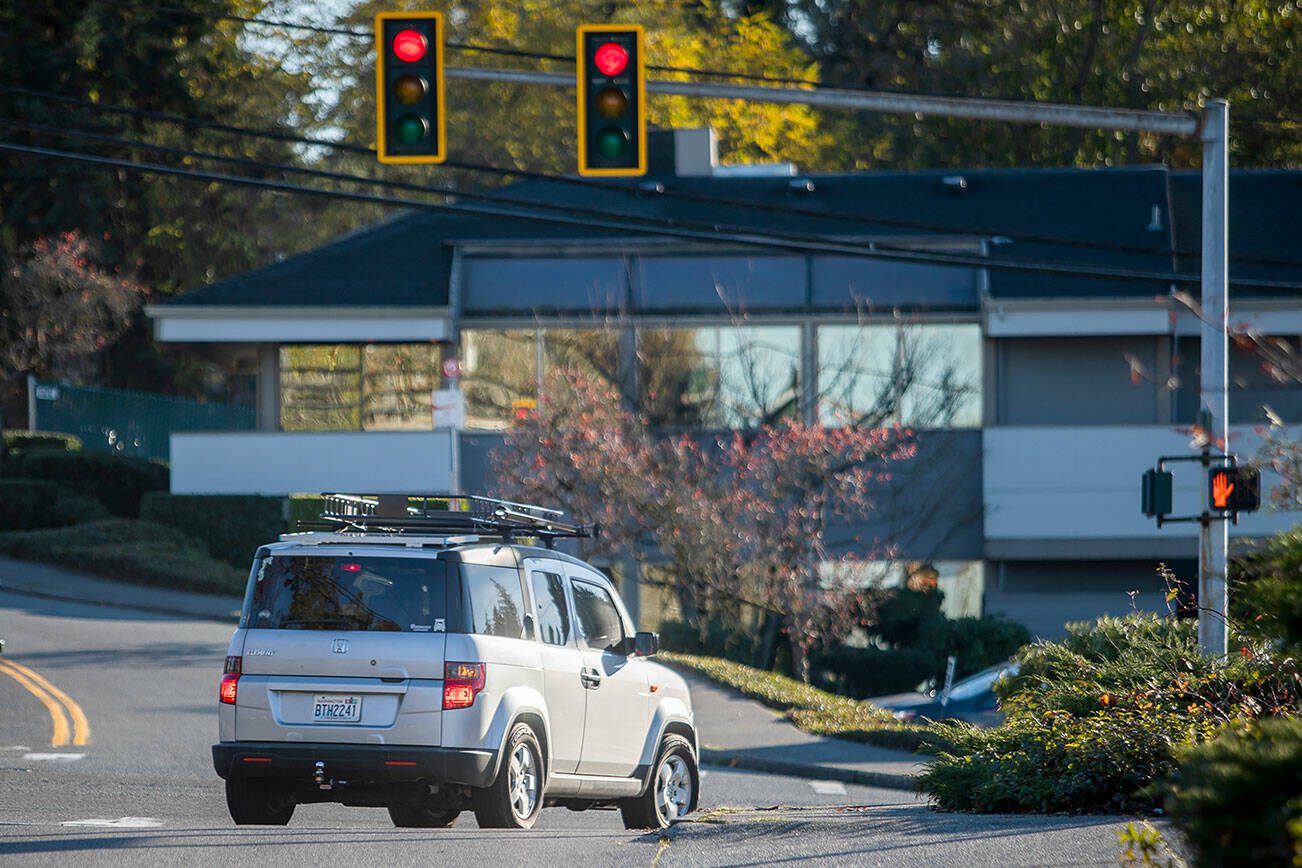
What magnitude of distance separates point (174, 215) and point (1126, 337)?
26108 mm

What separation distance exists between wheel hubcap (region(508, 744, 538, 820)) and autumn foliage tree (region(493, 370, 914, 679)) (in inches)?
517

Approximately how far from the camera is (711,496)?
24.9m

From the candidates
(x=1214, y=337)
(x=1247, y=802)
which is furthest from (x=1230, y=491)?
(x=1247, y=802)

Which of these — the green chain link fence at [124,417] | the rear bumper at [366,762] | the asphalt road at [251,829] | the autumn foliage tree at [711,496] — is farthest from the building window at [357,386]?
the rear bumper at [366,762]

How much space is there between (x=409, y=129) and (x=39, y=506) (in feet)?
70.8

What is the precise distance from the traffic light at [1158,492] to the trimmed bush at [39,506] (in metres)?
22.2

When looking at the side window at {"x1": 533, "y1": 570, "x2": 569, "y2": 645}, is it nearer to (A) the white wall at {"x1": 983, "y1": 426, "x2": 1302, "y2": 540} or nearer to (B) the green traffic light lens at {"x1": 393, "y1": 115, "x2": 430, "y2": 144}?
(B) the green traffic light lens at {"x1": 393, "y1": 115, "x2": 430, "y2": 144}

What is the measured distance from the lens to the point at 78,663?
21953 mm

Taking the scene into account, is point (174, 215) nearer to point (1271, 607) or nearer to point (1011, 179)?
point (1011, 179)

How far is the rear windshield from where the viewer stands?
10438 mm

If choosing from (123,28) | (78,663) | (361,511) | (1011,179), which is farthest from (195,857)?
(123,28)

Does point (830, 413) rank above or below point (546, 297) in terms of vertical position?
below

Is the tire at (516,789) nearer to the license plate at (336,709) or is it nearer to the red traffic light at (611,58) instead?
the license plate at (336,709)

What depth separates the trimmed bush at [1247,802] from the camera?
548 centimetres
